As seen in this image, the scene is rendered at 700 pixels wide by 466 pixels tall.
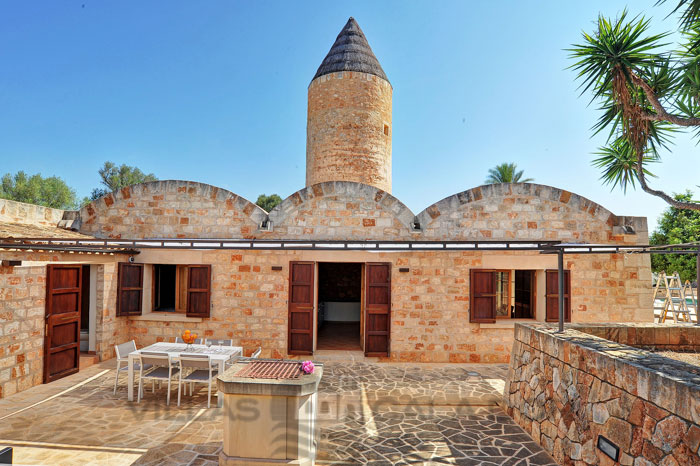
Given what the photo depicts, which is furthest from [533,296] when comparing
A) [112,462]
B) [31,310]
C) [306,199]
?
[31,310]

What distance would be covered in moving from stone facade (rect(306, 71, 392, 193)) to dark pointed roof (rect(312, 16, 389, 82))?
27 cm

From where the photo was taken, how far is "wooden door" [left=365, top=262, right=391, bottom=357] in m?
8.40

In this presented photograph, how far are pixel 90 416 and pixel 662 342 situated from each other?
25.9 feet

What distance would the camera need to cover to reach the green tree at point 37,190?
2875 cm

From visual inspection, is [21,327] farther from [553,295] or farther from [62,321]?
[553,295]

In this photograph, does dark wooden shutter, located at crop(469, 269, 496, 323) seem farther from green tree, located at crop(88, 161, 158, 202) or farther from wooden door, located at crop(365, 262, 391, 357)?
green tree, located at crop(88, 161, 158, 202)

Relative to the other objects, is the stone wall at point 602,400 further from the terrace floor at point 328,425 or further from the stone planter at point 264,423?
the stone planter at point 264,423

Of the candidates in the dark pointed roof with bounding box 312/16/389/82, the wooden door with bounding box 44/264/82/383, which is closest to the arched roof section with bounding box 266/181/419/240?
the wooden door with bounding box 44/264/82/383

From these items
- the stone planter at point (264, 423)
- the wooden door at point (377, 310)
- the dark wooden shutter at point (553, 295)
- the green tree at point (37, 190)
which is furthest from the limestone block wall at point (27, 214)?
the green tree at point (37, 190)

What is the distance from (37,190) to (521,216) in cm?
3425

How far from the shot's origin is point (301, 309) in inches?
331

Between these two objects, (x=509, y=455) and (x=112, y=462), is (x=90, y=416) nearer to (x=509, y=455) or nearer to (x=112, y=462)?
(x=112, y=462)

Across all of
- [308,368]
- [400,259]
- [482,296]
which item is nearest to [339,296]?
[400,259]

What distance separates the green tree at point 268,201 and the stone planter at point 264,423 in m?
27.7
